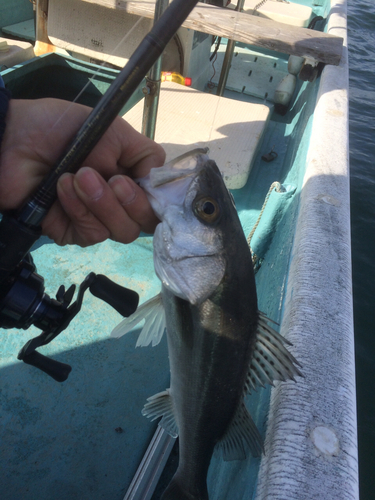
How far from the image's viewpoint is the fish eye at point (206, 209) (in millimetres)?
1375

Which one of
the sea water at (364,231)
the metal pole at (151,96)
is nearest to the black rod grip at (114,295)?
the metal pole at (151,96)

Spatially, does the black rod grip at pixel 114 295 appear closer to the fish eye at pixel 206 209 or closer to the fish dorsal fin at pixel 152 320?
the fish dorsal fin at pixel 152 320

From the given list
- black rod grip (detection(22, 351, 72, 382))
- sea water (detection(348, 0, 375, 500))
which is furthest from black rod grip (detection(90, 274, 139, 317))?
sea water (detection(348, 0, 375, 500))

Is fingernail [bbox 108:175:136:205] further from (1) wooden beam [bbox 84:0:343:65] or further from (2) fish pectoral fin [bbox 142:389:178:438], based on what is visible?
(1) wooden beam [bbox 84:0:343:65]

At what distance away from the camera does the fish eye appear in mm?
1375

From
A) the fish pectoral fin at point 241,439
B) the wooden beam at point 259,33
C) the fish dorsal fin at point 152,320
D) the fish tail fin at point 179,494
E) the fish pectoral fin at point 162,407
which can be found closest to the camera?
the fish pectoral fin at point 241,439

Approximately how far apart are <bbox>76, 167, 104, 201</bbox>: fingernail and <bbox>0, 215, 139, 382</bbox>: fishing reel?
0.85 feet

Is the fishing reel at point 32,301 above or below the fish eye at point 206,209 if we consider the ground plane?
below

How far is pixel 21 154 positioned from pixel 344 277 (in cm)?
152

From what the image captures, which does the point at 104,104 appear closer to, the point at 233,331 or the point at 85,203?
the point at 85,203

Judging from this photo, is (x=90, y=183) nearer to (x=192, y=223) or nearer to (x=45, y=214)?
(x=45, y=214)

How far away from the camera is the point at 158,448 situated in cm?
208

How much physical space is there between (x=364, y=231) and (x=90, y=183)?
→ 5.66 m

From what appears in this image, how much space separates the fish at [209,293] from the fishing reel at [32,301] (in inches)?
10.3
